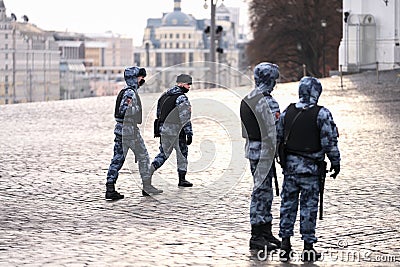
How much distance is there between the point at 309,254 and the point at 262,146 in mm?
1281

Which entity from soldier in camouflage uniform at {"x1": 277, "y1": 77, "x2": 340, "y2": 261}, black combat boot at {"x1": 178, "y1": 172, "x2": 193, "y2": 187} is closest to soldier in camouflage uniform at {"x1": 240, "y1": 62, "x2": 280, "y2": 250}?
soldier in camouflage uniform at {"x1": 277, "y1": 77, "x2": 340, "y2": 261}

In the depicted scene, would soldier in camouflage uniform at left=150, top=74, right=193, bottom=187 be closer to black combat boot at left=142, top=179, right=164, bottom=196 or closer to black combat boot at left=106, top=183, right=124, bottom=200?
black combat boot at left=142, top=179, right=164, bottom=196

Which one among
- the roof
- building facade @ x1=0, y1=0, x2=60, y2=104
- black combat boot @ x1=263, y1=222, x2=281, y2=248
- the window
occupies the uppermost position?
the roof

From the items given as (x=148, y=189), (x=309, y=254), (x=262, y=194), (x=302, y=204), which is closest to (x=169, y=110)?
(x=148, y=189)

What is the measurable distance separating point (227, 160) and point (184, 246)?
8.78 m

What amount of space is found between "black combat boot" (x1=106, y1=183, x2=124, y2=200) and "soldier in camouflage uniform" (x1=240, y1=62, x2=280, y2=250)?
4.05m

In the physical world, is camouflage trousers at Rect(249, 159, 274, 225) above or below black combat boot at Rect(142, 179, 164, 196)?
above

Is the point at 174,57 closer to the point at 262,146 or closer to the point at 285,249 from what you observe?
the point at 262,146

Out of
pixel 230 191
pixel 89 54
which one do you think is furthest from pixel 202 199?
pixel 89 54

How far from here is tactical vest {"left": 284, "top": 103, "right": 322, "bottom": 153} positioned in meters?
10.4

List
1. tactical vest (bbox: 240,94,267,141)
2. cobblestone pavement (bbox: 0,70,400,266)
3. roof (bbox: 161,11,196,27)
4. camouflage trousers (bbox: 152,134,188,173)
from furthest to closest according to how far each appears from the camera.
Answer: roof (bbox: 161,11,196,27)
camouflage trousers (bbox: 152,134,188,173)
tactical vest (bbox: 240,94,267,141)
cobblestone pavement (bbox: 0,70,400,266)

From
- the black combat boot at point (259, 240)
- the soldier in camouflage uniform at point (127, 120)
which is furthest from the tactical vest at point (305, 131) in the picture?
the soldier in camouflage uniform at point (127, 120)

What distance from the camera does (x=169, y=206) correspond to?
46.5 feet

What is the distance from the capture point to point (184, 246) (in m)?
11.2
